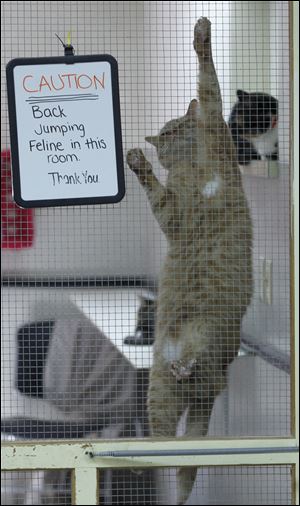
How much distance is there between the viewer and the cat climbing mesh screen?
182 cm

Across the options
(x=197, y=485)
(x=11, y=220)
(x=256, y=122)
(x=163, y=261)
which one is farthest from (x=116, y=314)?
(x=11, y=220)

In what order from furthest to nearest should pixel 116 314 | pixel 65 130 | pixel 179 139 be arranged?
pixel 116 314 < pixel 179 139 < pixel 65 130

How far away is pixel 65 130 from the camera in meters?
1.55

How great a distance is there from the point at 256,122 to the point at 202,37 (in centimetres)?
26

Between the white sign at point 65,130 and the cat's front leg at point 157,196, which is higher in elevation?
the white sign at point 65,130

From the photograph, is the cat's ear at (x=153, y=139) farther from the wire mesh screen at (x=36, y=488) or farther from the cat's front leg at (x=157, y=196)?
the wire mesh screen at (x=36, y=488)

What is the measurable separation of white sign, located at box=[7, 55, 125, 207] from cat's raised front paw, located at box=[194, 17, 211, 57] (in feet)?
0.97

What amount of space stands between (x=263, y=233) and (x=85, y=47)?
0.52 metres

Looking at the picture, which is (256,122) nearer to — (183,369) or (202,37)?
(202,37)

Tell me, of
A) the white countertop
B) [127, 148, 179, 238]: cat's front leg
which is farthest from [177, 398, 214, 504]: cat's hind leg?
[127, 148, 179, 238]: cat's front leg

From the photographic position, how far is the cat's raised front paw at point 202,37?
177 cm

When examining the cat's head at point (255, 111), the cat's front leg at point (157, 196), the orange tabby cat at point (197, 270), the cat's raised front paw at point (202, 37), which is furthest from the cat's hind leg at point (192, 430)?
the cat's raised front paw at point (202, 37)

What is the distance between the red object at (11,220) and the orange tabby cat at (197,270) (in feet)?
1.13

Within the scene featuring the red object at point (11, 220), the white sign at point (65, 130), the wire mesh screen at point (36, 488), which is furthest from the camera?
the red object at point (11, 220)
